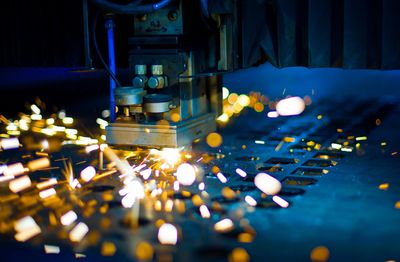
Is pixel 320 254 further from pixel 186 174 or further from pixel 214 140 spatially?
pixel 214 140

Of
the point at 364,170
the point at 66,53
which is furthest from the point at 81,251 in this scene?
the point at 66,53

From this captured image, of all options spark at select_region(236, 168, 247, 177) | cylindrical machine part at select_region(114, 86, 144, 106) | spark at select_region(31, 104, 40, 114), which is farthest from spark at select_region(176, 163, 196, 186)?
spark at select_region(31, 104, 40, 114)

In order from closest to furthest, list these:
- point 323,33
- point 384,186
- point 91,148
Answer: point 384,186 < point 323,33 < point 91,148

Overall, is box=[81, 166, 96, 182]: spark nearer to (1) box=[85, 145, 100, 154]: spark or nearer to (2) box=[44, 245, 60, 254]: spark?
(1) box=[85, 145, 100, 154]: spark

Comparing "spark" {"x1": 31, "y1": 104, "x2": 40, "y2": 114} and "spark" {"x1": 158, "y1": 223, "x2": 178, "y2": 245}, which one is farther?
"spark" {"x1": 31, "y1": 104, "x2": 40, "y2": 114}

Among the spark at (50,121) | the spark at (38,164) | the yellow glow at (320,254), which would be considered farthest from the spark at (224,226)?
the spark at (50,121)

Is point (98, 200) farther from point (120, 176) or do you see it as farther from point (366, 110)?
point (366, 110)

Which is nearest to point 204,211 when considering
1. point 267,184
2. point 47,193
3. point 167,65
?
point 267,184

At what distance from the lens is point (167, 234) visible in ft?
8.09

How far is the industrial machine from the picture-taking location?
359 cm

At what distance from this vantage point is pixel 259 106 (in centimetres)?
582

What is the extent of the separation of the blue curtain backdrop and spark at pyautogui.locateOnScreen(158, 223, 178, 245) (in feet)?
4.90

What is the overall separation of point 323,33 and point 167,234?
1.66 m

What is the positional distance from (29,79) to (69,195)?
6.10 meters
